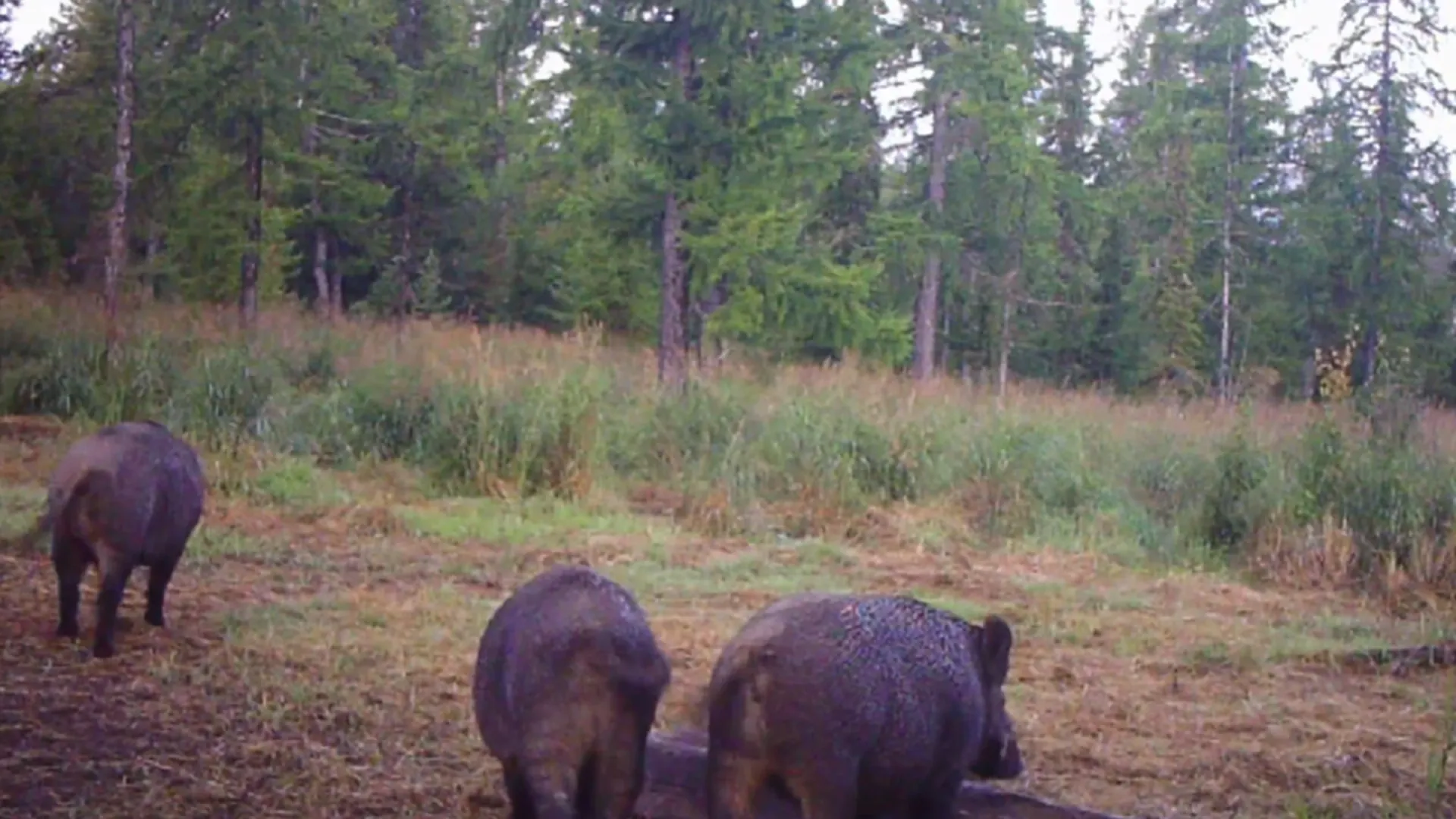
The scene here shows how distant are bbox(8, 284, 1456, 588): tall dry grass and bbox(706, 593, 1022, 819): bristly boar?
21.4 feet

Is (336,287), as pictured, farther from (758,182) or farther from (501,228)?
(758,182)

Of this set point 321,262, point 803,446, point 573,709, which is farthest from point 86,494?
point 321,262

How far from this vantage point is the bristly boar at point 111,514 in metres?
6.19

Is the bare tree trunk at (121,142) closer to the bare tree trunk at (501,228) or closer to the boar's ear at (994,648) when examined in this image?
the bare tree trunk at (501,228)

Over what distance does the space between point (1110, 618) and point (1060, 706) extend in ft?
7.20

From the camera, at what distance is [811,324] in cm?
2283

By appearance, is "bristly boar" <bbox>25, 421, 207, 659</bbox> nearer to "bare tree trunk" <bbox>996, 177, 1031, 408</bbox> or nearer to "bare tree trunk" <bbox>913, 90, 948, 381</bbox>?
"bare tree trunk" <bbox>913, 90, 948, 381</bbox>

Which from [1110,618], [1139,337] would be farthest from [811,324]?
[1110,618]

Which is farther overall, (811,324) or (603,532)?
(811,324)

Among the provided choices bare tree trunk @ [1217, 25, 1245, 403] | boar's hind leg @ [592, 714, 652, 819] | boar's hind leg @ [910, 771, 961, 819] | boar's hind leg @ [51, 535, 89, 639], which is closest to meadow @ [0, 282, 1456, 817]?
boar's hind leg @ [51, 535, 89, 639]

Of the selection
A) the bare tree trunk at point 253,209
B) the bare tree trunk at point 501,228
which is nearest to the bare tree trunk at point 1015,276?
the bare tree trunk at point 501,228

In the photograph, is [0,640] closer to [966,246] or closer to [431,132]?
[431,132]

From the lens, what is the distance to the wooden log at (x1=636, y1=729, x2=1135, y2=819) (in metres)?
4.39

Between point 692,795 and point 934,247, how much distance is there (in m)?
23.9
